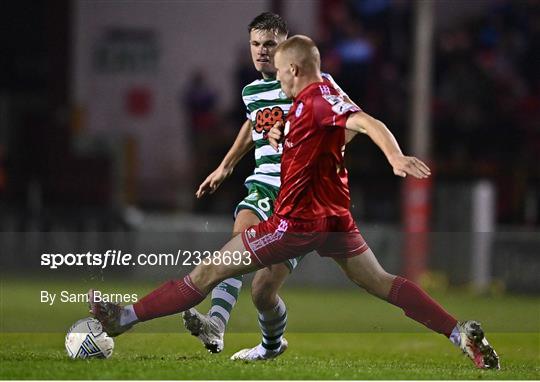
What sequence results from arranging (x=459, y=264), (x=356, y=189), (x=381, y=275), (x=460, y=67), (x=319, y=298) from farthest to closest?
(x=460, y=67), (x=356, y=189), (x=459, y=264), (x=319, y=298), (x=381, y=275)

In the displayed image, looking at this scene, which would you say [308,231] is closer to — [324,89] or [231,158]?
[324,89]

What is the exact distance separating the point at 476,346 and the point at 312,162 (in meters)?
1.47

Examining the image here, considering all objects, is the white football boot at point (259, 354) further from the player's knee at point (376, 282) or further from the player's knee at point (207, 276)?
the player's knee at point (376, 282)

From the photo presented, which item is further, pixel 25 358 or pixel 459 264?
pixel 459 264

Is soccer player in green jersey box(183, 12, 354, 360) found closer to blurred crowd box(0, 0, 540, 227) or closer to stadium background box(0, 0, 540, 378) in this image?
stadium background box(0, 0, 540, 378)

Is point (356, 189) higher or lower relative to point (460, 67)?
lower

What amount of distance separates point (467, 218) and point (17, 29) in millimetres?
9301

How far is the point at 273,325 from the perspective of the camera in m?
8.16

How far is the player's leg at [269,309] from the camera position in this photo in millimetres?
7840

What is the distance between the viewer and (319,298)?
15.1 m

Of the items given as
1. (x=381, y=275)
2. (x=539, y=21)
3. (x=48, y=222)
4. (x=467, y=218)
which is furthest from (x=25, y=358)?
(x=539, y=21)

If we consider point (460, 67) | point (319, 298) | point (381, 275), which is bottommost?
point (319, 298)

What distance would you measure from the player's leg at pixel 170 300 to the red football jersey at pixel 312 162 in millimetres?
425

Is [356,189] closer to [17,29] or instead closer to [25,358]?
[17,29]
